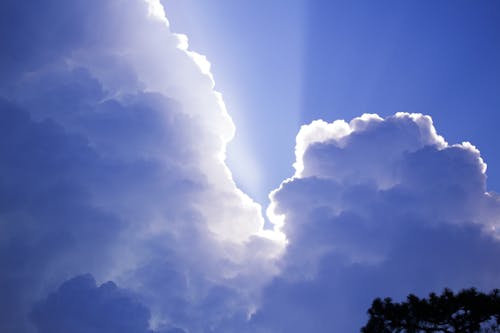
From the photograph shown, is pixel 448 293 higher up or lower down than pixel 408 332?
higher up

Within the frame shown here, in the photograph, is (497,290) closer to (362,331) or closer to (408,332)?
(408,332)

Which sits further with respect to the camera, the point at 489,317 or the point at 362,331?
the point at 362,331

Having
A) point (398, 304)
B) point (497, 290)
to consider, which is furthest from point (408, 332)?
point (497, 290)

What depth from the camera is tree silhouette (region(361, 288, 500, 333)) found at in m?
21.0

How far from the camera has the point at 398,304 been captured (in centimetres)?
2253

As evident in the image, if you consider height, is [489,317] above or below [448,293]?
below

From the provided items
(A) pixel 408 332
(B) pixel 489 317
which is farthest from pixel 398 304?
(B) pixel 489 317

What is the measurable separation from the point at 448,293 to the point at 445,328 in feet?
6.73

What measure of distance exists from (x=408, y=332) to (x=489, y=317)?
4.50 m

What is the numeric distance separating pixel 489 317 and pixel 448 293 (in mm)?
2287

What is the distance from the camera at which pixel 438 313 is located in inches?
856

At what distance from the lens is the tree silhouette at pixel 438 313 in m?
21.0

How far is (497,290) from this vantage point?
843 inches

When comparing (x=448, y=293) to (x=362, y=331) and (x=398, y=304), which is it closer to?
(x=398, y=304)
